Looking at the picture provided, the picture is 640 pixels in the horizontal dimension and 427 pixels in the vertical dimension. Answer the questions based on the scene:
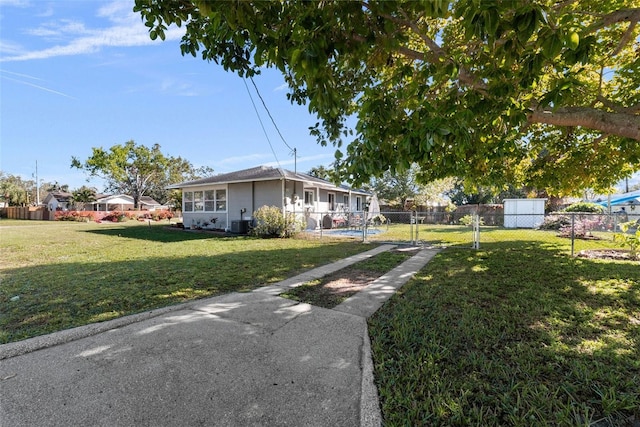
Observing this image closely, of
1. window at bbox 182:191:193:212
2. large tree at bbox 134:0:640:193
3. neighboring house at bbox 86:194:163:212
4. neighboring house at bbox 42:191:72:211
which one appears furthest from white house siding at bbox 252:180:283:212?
neighboring house at bbox 42:191:72:211

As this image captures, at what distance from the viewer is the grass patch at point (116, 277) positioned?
3793mm

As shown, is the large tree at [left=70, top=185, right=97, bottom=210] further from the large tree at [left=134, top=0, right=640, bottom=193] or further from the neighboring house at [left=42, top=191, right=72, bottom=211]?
the large tree at [left=134, top=0, right=640, bottom=193]

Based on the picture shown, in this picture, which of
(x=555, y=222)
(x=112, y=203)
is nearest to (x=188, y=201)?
(x=555, y=222)

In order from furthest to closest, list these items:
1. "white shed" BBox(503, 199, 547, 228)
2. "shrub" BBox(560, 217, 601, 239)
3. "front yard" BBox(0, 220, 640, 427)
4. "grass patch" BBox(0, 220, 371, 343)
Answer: "white shed" BBox(503, 199, 547, 228), "shrub" BBox(560, 217, 601, 239), "grass patch" BBox(0, 220, 371, 343), "front yard" BBox(0, 220, 640, 427)

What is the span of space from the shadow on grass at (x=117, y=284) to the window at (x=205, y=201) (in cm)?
956

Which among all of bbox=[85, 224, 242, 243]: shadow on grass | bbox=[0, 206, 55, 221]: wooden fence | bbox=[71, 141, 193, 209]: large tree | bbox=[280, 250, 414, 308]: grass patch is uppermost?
bbox=[71, 141, 193, 209]: large tree

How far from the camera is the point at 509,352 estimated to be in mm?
2859

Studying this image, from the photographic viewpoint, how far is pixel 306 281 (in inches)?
222

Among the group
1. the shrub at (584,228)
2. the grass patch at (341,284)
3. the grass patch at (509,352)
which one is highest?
the shrub at (584,228)

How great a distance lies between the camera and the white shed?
19.8 m

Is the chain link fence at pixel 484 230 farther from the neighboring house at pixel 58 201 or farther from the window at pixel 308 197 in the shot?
the neighboring house at pixel 58 201

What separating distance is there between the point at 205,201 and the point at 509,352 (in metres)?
18.1

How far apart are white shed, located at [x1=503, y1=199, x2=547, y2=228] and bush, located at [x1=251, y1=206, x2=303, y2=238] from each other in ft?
51.6

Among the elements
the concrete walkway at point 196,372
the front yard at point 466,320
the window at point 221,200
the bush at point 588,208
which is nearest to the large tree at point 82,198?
the window at point 221,200
